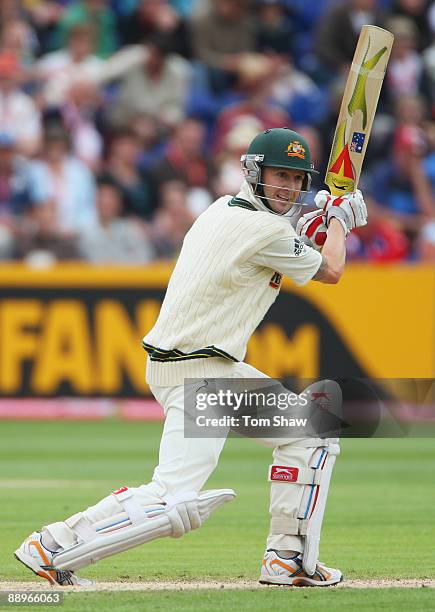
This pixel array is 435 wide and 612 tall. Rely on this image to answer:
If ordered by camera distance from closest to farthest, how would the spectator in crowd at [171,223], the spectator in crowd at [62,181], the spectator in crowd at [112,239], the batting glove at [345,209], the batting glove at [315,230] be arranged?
the batting glove at [345,209] < the batting glove at [315,230] < the spectator in crowd at [112,239] < the spectator in crowd at [171,223] < the spectator in crowd at [62,181]

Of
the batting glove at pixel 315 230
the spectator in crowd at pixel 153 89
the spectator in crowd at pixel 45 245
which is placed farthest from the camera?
the spectator in crowd at pixel 153 89

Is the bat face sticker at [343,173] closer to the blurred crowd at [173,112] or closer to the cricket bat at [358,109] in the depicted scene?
the cricket bat at [358,109]

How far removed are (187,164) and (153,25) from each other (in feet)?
7.80

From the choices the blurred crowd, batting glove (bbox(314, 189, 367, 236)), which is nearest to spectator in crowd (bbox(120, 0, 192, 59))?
the blurred crowd

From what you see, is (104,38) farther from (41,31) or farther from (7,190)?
(7,190)

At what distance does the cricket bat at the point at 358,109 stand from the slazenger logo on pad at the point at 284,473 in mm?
1346

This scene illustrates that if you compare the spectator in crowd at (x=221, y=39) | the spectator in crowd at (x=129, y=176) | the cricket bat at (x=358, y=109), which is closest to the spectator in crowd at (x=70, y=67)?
the spectator in crowd at (x=129, y=176)

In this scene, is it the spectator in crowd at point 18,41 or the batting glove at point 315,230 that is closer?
the batting glove at point 315,230

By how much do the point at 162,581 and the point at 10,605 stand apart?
0.89m

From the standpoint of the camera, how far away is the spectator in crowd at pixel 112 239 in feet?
46.1

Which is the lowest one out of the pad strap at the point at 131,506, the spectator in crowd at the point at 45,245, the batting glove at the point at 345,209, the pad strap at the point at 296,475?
the pad strap at the point at 131,506

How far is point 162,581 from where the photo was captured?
235 inches

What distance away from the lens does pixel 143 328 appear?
13.4m

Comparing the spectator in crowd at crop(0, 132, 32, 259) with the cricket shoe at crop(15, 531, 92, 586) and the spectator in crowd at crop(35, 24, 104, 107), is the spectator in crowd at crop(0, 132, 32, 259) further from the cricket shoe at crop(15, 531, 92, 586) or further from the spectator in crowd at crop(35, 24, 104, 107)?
the cricket shoe at crop(15, 531, 92, 586)
